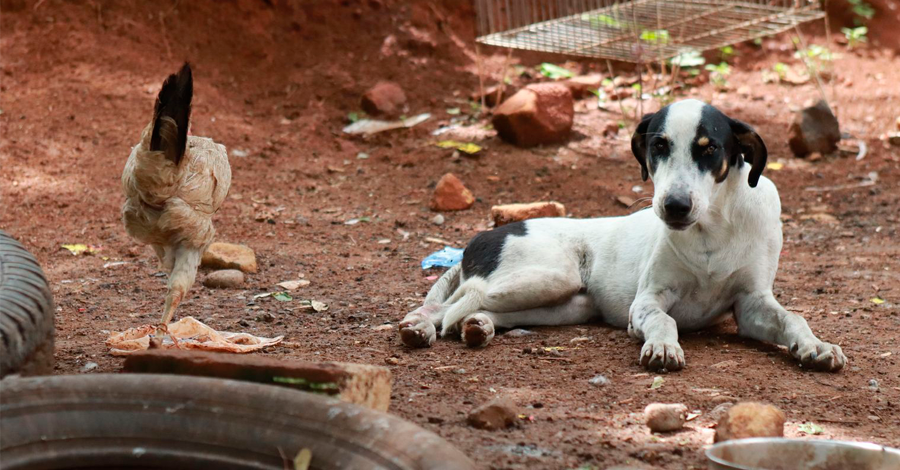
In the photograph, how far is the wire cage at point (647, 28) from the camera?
7637 mm

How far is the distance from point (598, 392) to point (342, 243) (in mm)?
3012

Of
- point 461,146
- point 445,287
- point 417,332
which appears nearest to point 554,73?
point 461,146

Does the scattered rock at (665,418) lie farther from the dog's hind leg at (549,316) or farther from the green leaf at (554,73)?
the green leaf at (554,73)

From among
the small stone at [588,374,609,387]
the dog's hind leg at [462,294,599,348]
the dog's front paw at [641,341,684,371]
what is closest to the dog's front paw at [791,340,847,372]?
the dog's front paw at [641,341,684,371]

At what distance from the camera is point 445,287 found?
4.49 meters

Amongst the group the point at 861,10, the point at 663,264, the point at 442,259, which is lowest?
the point at 442,259

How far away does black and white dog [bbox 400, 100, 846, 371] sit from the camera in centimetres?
356

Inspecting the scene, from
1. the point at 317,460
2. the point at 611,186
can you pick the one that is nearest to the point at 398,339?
the point at 317,460

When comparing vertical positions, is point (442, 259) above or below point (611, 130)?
below

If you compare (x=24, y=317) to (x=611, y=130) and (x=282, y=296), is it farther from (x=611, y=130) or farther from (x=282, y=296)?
(x=611, y=130)

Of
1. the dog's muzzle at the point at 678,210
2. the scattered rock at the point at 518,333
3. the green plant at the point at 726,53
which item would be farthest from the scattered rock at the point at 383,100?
the dog's muzzle at the point at 678,210

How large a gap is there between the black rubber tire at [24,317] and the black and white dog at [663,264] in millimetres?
1430

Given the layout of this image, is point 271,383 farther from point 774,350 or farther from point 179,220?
point 774,350

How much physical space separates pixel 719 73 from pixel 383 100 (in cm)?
371
